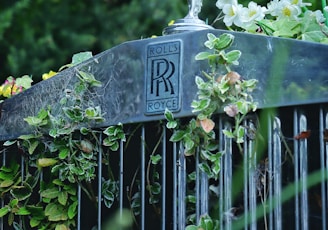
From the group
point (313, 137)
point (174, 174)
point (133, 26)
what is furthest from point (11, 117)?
point (133, 26)

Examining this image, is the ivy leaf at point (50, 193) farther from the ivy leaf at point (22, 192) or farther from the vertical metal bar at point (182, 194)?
the vertical metal bar at point (182, 194)

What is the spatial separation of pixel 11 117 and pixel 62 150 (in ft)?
0.82

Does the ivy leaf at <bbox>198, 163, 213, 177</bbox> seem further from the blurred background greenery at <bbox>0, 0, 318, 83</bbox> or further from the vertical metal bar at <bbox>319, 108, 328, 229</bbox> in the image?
the blurred background greenery at <bbox>0, 0, 318, 83</bbox>

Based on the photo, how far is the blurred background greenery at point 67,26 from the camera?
8.18 meters

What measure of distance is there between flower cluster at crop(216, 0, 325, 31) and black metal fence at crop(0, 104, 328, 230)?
1.21ft

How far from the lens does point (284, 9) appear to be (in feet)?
7.07

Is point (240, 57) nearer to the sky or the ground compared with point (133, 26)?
nearer to the ground

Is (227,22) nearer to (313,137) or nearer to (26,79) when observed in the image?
(313,137)

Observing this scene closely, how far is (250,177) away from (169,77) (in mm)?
334

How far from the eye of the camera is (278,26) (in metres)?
2.10

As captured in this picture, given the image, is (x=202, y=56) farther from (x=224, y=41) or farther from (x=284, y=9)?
(x=284, y=9)

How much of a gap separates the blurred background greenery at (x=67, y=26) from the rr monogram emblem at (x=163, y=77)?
20.0 ft

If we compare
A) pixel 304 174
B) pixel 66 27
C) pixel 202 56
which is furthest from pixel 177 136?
pixel 66 27

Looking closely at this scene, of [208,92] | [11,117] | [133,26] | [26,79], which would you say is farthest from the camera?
[133,26]
